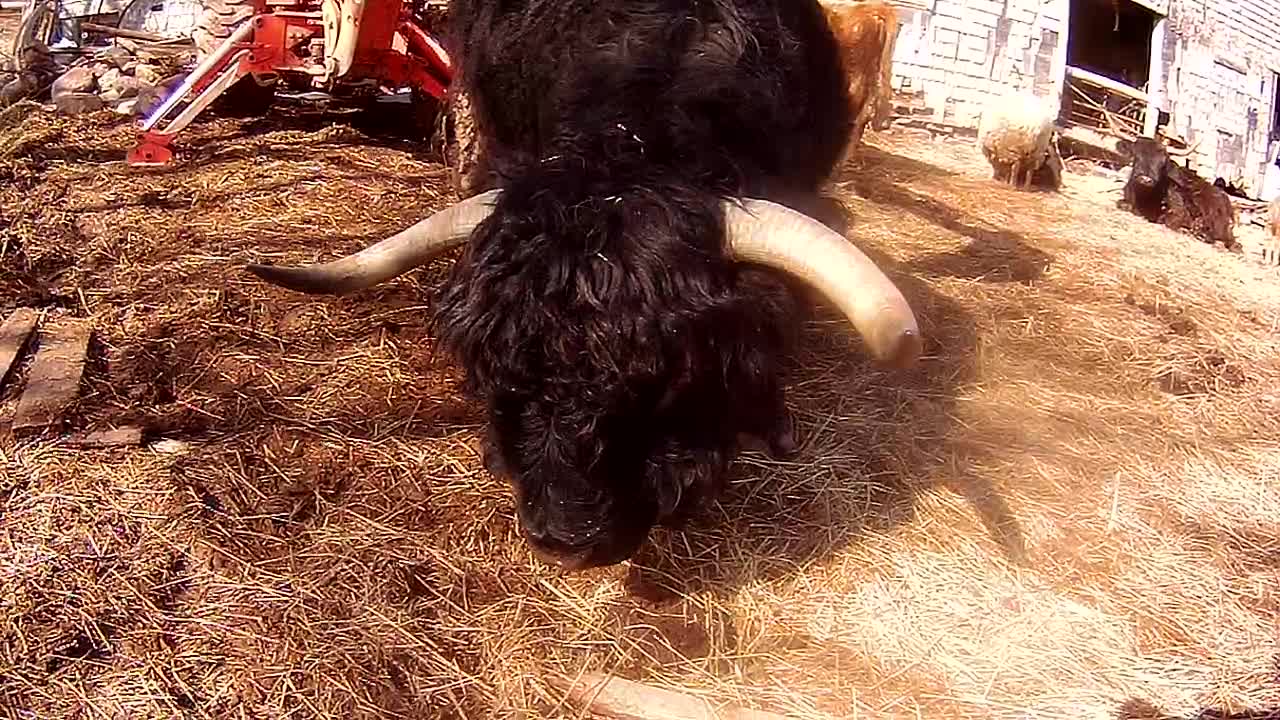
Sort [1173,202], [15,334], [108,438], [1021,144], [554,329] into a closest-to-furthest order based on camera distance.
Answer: [554,329], [108,438], [15,334], [1021,144], [1173,202]

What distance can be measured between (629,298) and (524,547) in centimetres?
127

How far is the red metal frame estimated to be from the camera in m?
7.08

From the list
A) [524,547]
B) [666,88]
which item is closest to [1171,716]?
[524,547]

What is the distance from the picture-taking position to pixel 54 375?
4312 millimetres

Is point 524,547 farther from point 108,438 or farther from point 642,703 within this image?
Result: point 108,438

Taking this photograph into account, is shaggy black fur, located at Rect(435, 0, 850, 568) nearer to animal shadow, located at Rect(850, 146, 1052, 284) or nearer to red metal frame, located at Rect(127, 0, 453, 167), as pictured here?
animal shadow, located at Rect(850, 146, 1052, 284)

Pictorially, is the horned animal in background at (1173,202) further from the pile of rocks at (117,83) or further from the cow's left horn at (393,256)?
the cow's left horn at (393,256)

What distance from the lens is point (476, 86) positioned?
Answer: 5238mm

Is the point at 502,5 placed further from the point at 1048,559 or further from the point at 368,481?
the point at 1048,559

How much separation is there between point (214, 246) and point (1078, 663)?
479 cm

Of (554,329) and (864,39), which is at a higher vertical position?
(864,39)

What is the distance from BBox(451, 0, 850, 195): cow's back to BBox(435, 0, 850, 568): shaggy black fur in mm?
12

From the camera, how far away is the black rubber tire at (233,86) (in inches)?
332

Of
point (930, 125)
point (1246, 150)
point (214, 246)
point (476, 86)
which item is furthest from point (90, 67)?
point (1246, 150)
